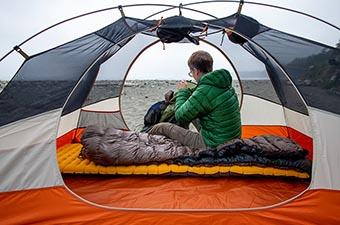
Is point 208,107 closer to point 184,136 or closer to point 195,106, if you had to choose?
point 195,106

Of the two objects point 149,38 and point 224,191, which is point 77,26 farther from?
point 224,191

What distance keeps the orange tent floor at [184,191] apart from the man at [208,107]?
16.9 inches

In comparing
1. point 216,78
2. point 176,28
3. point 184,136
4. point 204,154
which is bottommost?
point 204,154

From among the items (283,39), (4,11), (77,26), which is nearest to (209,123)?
(283,39)

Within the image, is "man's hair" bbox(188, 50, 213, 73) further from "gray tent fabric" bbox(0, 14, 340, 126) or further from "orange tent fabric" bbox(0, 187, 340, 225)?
"orange tent fabric" bbox(0, 187, 340, 225)

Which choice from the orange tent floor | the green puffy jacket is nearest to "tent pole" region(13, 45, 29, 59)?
the orange tent floor

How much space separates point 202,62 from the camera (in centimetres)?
295

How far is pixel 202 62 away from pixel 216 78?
0.90ft

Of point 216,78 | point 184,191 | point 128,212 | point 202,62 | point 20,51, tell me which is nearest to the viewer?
point 128,212

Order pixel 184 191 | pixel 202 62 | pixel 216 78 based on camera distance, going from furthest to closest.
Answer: pixel 202 62
pixel 216 78
pixel 184 191

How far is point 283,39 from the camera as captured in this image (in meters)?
2.70

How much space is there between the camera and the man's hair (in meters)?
2.95

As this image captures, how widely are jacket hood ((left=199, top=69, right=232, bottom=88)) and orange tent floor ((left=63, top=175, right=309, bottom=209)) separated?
0.75m

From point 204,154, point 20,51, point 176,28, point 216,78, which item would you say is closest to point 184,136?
point 204,154
